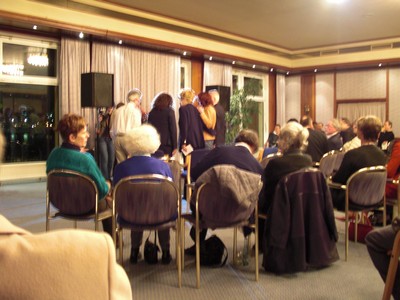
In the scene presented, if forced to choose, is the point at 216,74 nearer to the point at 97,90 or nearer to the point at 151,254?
the point at 97,90

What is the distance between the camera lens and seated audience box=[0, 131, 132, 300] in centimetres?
81

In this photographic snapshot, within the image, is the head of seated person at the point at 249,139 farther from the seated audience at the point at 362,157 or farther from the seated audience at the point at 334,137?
the seated audience at the point at 334,137

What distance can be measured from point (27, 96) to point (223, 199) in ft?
21.5

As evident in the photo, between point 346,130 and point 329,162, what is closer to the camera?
point 329,162

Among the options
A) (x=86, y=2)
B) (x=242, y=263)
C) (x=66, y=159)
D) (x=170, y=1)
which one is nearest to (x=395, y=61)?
(x=170, y=1)

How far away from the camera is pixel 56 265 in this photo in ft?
2.71

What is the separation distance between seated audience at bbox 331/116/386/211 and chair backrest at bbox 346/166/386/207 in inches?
6.5

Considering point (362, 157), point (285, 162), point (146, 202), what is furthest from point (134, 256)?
point (362, 157)

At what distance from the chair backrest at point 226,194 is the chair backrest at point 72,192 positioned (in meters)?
0.78

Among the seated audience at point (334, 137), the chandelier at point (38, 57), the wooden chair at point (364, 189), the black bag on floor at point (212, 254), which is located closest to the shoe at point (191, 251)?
the black bag on floor at point (212, 254)

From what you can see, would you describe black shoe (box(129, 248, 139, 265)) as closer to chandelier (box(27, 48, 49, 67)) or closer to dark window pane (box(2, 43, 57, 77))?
dark window pane (box(2, 43, 57, 77))

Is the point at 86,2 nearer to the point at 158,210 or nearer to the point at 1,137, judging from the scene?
the point at 158,210

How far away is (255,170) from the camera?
3240 mm

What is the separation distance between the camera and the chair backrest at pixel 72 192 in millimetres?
3076
